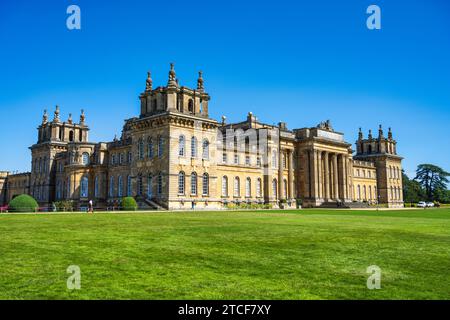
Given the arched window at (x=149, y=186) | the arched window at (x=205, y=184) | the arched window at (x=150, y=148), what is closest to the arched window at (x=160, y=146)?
the arched window at (x=150, y=148)

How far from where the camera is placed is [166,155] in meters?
46.8

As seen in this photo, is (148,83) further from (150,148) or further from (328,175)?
(328,175)

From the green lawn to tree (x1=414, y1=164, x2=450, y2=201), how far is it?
123475 mm

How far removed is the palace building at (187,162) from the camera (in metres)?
47.9

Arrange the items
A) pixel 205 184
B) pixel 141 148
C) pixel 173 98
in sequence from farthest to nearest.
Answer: pixel 141 148 → pixel 205 184 → pixel 173 98

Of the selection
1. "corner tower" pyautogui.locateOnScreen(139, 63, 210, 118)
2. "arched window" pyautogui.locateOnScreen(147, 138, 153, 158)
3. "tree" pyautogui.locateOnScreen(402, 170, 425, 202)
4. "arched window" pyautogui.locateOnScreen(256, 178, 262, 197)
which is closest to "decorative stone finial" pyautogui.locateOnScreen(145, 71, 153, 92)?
"corner tower" pyautogui.locateOnScreen(139, 63, 210, 118)

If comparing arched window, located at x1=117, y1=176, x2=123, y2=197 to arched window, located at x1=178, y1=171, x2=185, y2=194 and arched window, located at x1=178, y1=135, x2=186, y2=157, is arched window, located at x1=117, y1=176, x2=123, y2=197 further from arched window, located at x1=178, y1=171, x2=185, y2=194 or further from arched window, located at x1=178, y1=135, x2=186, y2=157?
arched window, located at x1=178, y1=135, x2=186, y2=157

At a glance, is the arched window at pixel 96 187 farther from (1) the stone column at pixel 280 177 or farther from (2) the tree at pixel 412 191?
(2) the tree at pixel 412 191

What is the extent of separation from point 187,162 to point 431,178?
341 ft

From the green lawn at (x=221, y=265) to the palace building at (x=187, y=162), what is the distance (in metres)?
33.4

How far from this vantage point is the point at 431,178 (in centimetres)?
12675

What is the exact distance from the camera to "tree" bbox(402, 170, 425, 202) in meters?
115

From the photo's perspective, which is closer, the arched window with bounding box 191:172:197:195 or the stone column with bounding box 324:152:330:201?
the arched window with bounding box 191:172:197:195

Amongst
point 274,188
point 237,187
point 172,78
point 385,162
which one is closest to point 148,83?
point 172,78
